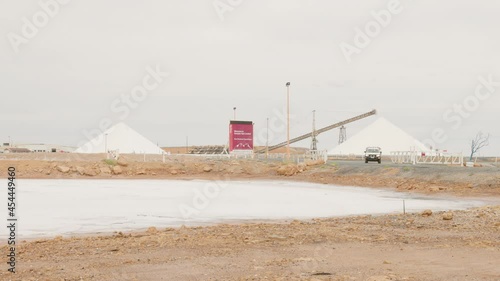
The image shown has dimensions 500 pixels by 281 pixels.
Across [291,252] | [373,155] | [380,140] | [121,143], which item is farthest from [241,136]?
[291,252]

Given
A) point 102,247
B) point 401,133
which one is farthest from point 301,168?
point 401,133

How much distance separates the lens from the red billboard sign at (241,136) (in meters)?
70.2

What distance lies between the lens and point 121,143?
92562mm

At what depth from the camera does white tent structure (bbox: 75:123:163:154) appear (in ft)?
300

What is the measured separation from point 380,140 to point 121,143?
42.5m

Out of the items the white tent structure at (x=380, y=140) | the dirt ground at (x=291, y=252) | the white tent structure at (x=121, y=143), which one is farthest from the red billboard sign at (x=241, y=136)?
the dirt ground at (x=291, y=252)

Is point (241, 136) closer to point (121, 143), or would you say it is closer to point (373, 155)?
point (373, 155)

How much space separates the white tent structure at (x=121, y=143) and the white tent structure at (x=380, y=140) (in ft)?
101

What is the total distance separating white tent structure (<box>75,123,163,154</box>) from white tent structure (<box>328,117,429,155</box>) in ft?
101

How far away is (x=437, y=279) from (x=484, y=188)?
2189 centimetres

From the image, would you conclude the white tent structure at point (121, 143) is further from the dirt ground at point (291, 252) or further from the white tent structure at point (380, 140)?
the dirt ground at point (291, 252)

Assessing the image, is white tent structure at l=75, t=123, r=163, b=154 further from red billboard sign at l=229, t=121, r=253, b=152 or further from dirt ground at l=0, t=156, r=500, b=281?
dirt ground at l=0, t=156, r=500, b=281

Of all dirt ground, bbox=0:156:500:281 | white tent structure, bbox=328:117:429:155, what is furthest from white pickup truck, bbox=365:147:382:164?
dirt ground, bbox=0:156:500:281

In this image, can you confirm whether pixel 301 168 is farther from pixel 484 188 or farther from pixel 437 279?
pixel 437 279
